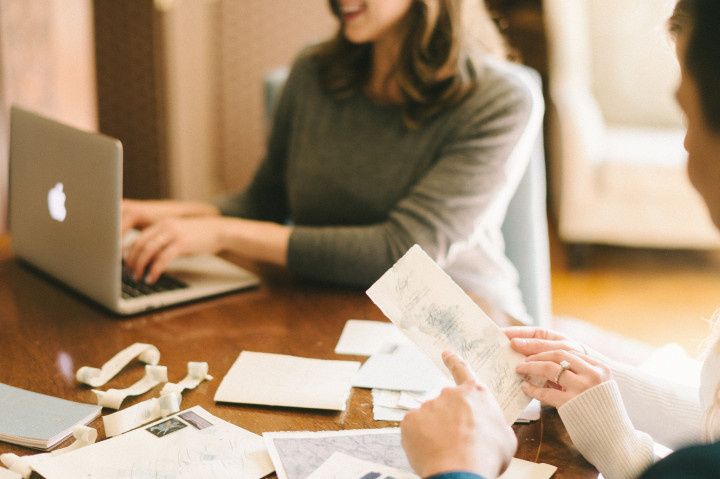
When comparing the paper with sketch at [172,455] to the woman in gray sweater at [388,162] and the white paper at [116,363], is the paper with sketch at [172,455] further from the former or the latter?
the woman in gray sweater at [388,162]

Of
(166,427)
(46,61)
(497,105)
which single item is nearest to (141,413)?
(166,427)

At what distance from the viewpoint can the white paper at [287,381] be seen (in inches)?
43.1

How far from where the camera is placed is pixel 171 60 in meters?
3.10

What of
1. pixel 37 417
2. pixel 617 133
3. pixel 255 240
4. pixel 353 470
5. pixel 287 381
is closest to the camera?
pixel 353 470

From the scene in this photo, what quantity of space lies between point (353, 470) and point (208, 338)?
436 mm

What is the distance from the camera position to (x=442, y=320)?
1081 millimetres

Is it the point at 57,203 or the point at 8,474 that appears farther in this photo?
the point at 57,203

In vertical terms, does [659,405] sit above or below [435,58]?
below

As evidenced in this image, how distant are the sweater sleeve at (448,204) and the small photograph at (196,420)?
53 centimetres

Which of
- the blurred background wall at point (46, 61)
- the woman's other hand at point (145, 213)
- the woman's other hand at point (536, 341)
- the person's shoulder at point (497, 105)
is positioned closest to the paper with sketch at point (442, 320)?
the woman's other hand at point (536, 341)

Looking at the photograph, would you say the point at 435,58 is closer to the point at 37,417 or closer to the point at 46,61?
the point at 37,417

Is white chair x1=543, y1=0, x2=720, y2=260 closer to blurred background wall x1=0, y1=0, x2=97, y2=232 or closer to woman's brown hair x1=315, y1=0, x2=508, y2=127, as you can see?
woman's brown hair x1=315, y1=0, x2=508, y2=127

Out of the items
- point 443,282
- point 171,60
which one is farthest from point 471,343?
point 171,60

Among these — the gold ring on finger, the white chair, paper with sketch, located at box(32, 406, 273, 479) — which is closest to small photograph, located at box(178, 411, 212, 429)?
paper with sketch, located at box(32, 406, 273, 479)
